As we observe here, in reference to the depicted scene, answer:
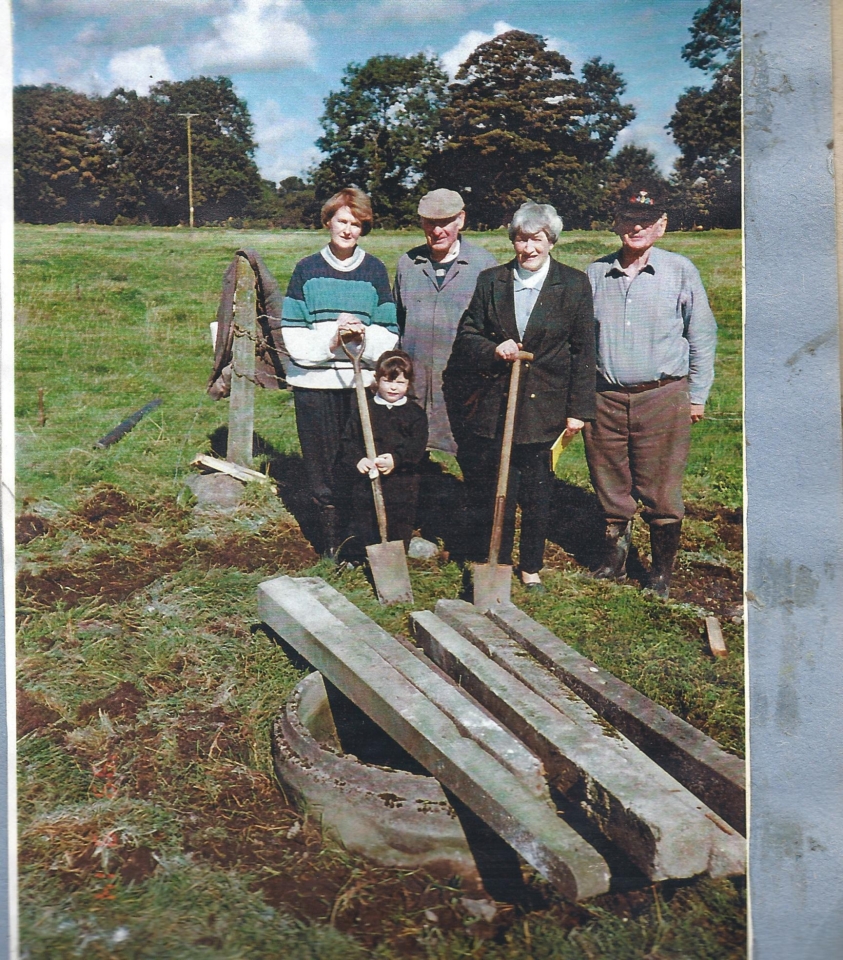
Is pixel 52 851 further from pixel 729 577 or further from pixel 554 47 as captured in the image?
pixel 554 47

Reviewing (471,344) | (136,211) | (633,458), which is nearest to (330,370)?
(471,344)

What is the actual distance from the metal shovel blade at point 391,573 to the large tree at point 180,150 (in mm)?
1351

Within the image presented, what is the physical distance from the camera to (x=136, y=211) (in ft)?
10.7

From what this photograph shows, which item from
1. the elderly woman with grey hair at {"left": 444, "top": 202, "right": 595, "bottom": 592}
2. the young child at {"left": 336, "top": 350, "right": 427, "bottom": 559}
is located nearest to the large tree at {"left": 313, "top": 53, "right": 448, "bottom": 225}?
the elderly woman with grey hair at {"left": 444, "top": 202, "right": 595, "bottom": 592}

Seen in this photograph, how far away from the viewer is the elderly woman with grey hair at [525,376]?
127 inches

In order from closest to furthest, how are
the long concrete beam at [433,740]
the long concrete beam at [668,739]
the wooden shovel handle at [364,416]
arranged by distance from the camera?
the long concrete beam at [433,740] → the long concrete beam at [668,739] → the wooden shovel handle at [364,416]

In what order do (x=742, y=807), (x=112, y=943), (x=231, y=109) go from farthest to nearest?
(x=231, y=109) < (x=742, y=807) < (x=112, y=943)

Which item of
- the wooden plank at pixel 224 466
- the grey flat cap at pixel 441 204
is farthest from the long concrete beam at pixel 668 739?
the grey flat cap at pixel 441 204

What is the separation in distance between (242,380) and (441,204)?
980 millimetres

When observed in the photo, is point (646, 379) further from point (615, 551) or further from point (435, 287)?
point (435, 287)

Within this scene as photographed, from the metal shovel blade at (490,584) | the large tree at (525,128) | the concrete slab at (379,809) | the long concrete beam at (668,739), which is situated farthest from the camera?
the metal shovel blade at (490,584)

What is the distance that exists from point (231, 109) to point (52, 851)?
104 inches

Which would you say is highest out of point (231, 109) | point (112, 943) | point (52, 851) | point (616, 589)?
point (231, 109)

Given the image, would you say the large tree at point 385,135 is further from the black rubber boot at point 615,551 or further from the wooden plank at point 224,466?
the black rubber boot at point 615,551
